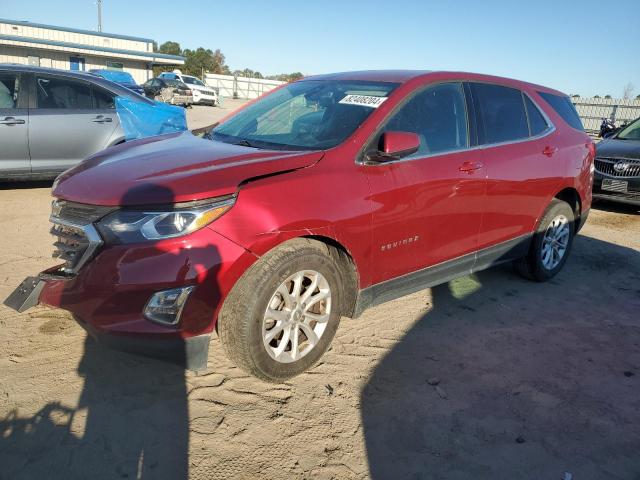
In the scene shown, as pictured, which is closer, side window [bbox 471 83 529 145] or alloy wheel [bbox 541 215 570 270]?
side window [bbox 471 83 529 145]

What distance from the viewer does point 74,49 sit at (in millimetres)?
36312

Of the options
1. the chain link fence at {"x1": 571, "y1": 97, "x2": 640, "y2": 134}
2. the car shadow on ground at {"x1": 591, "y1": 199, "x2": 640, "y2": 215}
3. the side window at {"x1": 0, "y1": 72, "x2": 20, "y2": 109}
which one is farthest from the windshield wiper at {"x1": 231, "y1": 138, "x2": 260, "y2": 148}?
the chain link fence at {"x1": 571, "y1": 97, "x2": 640, "y2": 134}

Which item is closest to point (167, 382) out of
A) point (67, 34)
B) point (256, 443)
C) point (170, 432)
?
point (170, 432)

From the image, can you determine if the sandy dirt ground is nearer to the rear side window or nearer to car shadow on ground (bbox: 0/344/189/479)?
car shadow on ground (bbox: 0/344/189/479)

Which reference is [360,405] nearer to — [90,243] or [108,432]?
[108,432]

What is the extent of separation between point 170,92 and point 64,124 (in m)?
19.9

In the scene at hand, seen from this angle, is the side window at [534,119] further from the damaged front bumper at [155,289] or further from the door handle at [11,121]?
the door handle at [11,121]

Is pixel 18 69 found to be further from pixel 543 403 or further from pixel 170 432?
pixel 543 403

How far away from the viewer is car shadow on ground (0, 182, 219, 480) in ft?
7.41

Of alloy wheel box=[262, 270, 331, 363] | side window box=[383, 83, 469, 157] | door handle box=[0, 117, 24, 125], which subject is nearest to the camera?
alloy wheel box=[262, 270, 331, 363]

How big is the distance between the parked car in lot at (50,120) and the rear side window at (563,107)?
5371 millimetres

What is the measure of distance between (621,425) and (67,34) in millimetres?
46125

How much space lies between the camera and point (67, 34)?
1574 inches

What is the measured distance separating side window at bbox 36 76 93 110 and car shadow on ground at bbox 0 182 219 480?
5059mm
